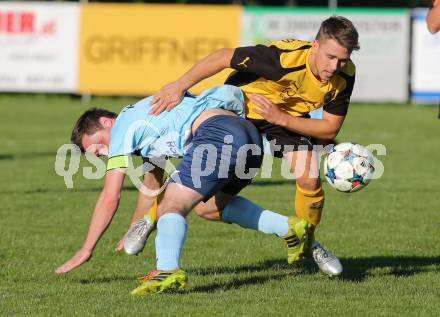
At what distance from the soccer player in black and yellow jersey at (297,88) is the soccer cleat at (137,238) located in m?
1.09

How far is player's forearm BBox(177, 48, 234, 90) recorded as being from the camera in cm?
695

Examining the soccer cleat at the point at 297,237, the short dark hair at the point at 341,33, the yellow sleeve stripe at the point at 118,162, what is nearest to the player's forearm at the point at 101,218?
the yellow sleeve stripe at the point at 118,162

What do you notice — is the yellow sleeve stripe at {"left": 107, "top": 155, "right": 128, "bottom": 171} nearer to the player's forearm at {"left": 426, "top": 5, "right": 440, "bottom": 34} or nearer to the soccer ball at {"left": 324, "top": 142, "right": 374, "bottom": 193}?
the soccer ball at {"left": 324, "top": 142, "right": 374, "bottom": 193}

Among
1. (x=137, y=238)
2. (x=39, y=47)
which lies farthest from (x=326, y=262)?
(x=39, y=47)

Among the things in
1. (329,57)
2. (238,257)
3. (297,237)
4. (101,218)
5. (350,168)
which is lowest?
(238,257)

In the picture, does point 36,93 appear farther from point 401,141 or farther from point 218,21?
point 401,141

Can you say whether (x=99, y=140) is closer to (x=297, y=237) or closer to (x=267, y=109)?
(x=267, y=109)

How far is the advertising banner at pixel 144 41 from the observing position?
25.0m

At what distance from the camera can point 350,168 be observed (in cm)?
759

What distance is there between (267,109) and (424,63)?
18133 millimetres

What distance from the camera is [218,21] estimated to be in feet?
82.4

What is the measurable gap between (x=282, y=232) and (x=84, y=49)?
18.3 meters

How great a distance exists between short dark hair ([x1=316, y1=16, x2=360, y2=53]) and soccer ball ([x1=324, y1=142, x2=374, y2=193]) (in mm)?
1020

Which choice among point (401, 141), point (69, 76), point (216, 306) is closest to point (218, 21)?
point (69, 76)
